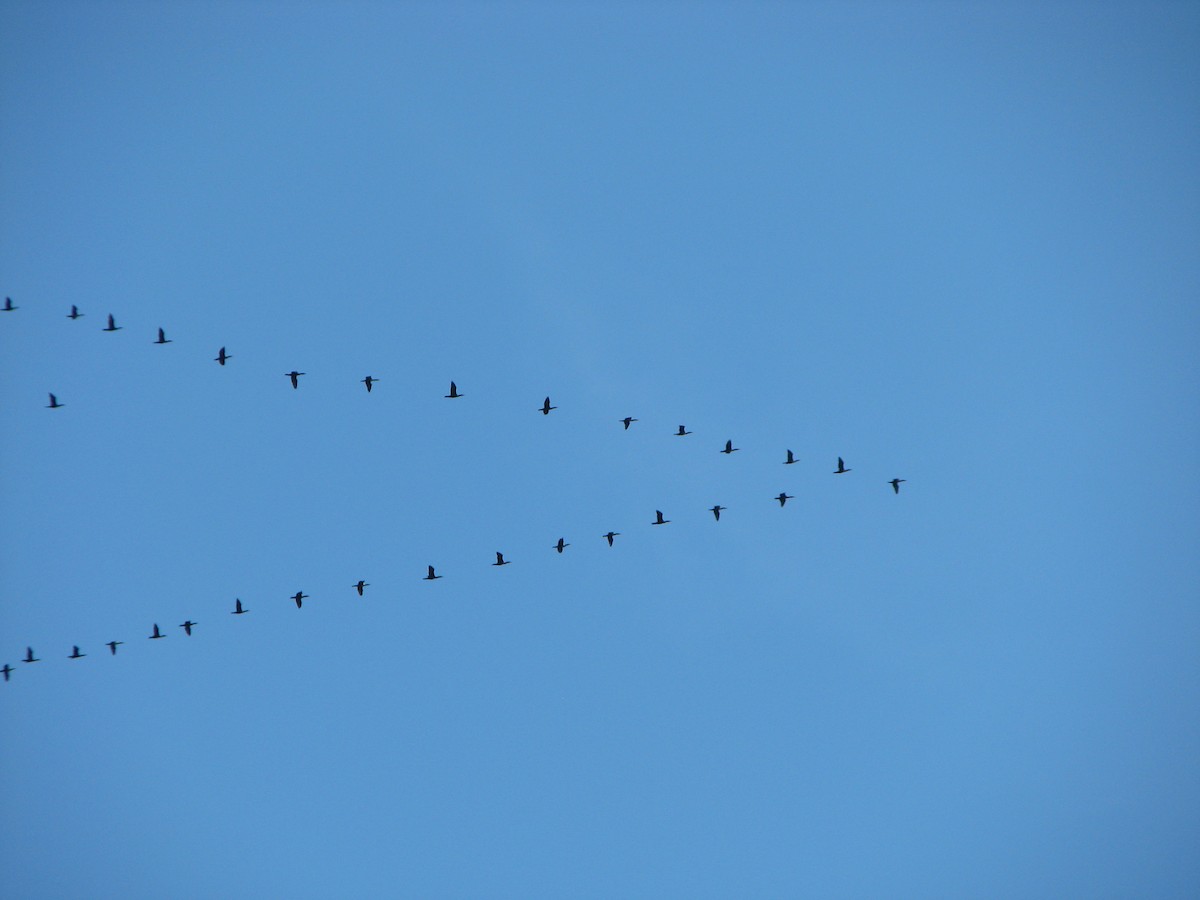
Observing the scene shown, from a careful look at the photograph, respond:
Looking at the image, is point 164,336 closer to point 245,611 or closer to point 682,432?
point 245,611

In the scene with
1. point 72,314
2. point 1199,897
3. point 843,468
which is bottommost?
point 1199,897

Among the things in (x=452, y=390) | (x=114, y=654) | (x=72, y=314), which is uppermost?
(x=72, y=314)

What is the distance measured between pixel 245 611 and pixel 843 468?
41.5 metres

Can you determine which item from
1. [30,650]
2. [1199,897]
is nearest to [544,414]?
[30,650]

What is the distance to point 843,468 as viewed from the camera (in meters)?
104

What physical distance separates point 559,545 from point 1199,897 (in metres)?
90.2

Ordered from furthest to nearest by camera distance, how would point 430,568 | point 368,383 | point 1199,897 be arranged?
1. point 1199,897
2. point 430,568
3. point 368,383

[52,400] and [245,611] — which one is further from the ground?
[52,400]

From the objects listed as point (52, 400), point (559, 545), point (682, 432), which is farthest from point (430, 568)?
point (52, 400)

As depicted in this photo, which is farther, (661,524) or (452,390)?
(661,524)

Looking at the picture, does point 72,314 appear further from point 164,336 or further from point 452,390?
point 452,390

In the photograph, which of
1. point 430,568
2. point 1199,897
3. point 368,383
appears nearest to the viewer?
point 368,383

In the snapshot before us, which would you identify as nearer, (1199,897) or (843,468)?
(843,468)

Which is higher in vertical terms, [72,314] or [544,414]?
[72,314]
